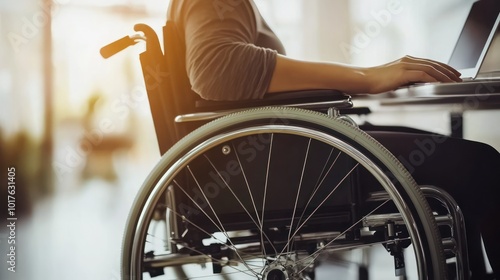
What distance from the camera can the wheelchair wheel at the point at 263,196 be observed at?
0.96 meters

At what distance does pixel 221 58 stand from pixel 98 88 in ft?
1.22

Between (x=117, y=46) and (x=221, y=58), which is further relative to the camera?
(x=117, y=46)

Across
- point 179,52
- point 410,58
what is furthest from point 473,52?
point 179,52

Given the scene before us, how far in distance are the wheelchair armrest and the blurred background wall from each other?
24cm

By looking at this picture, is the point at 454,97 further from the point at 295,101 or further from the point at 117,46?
the point at 117,46

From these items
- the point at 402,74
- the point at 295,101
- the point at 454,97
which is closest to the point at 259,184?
the point at 295,101

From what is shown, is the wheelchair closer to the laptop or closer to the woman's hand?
the woman's hand

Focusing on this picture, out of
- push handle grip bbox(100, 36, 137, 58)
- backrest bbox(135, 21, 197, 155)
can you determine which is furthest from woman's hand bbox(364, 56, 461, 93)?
push handle grip bbox(100, 36, 137, 58)

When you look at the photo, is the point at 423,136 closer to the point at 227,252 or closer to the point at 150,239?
the point at 227,252

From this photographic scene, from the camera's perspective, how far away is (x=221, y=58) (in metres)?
1.00

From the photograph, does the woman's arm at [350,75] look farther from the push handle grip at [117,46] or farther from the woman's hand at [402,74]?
the push handle grip at [117,46]

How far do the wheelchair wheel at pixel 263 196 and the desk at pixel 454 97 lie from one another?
0.73ft

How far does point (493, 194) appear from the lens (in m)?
1.18

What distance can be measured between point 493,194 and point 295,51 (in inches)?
23.6
